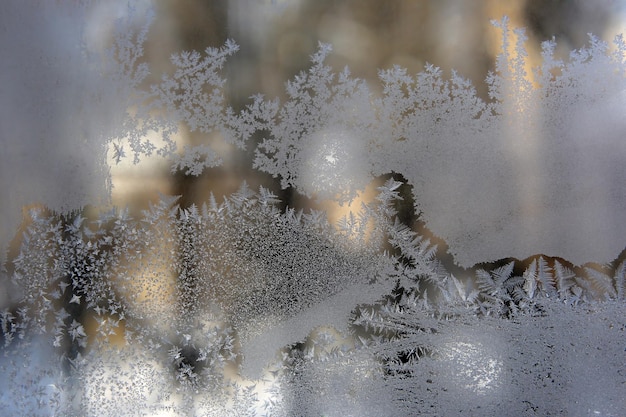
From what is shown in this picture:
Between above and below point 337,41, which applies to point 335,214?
below

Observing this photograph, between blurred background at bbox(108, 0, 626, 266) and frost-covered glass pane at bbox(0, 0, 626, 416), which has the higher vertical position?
blurred background at bbox(108, 0, 626, 266)

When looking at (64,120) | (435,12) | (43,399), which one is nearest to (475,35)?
(435,12)

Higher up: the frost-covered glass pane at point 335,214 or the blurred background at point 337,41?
the blurred background at point 337,41

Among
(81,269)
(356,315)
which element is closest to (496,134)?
(356,315)

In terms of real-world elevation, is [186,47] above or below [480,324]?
above

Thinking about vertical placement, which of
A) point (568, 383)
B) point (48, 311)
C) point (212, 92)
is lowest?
point (568, 383)

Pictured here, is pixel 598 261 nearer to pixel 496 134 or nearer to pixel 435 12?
pixel 496 134
